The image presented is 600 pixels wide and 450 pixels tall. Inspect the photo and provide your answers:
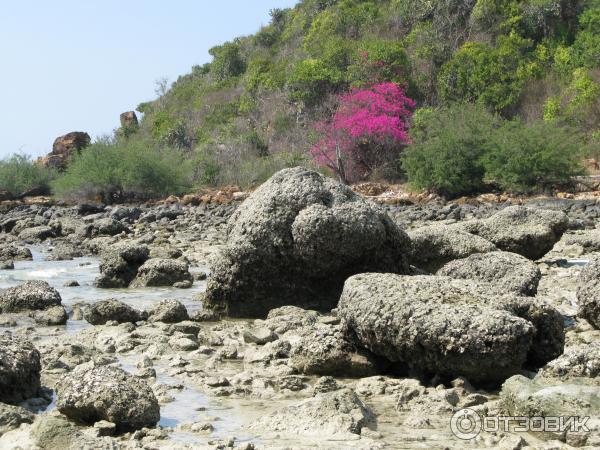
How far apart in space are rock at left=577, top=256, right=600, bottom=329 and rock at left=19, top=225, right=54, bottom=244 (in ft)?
54.5

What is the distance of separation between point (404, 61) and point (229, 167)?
31.5 feet

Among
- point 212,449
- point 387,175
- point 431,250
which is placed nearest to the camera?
point 212,449

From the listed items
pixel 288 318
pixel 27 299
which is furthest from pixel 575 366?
pixel 27 299

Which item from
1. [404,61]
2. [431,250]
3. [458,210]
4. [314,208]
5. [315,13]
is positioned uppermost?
[315,13]

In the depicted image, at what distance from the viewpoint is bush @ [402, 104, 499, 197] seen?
81.1 feet

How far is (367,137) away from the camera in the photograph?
103 feet

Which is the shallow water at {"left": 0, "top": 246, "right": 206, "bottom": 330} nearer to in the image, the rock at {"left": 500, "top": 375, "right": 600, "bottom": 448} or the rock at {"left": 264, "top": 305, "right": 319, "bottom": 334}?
the rock at {"left": 264, "top": 305, "right": 319, "bottom": 334}

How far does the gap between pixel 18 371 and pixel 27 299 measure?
14.1ft

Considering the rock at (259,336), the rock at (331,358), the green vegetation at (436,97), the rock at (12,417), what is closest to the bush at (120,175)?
the green vegetation at (436,97)

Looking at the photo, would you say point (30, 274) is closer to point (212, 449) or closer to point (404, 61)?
point (212, 449)

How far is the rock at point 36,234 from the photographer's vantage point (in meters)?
21.0

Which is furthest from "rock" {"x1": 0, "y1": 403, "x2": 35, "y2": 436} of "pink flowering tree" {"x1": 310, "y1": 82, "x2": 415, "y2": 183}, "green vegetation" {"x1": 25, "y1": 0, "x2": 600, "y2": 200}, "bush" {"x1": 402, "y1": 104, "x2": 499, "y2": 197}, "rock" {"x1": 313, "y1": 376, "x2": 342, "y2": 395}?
"pink flowering tree" {"x1": 310, "y1": 82, "x2": 415, "y2": 183}

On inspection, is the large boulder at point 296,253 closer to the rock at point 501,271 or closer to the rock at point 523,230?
the rock at point 501,271

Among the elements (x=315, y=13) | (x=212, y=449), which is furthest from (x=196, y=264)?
(x=315, y=13)
